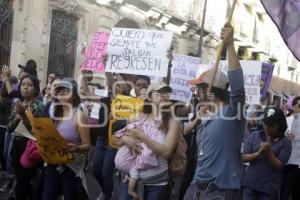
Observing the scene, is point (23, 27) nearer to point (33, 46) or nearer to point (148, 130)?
point (33, 46)

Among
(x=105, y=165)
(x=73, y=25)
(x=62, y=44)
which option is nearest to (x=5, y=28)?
(x=62, y=44)

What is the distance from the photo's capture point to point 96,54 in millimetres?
8562

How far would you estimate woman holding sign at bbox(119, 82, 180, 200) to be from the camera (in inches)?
189

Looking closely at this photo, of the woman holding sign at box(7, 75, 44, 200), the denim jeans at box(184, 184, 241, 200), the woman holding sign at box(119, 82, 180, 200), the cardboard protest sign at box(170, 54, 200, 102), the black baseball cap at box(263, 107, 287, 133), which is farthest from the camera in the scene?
the cardboard protest sign at box(170, 54, 200, 102)

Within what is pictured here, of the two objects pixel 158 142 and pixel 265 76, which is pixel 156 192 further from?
pixel 265 76

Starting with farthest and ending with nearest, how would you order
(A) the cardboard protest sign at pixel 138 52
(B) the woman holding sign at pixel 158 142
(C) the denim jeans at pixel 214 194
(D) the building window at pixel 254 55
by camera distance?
(D) the building window at pixel 254 55, (A) the cardboard protest sign at pixel 138 52, (B) the woman holding sign at pixel 158 142, (C) the denim jeans at pixel 214 194

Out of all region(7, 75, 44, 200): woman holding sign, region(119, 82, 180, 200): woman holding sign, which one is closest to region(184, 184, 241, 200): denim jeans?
region(119, 82, 180, 200): woman holding sign

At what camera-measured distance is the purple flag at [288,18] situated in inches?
165

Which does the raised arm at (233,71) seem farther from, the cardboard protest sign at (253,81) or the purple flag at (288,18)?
the cardboard protest sign at (253,81)

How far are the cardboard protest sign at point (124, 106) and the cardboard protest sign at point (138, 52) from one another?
0.95 meters

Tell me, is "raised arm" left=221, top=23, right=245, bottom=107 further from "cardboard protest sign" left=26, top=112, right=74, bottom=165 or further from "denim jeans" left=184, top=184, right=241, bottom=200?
"cardboard protest sign" left=26, top=112, right=74, bottom=165

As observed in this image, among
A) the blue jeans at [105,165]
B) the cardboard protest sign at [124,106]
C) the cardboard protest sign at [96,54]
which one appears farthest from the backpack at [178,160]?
the cardboard protest sign at [96,54]

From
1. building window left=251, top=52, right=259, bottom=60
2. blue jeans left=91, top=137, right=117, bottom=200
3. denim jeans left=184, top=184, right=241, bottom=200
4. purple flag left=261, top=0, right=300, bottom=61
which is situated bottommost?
blue jeans left=91, top=137, right=117, bottom=200

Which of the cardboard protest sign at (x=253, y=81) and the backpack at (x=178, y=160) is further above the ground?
the cardboard protest sign at (x=253, y=81)
